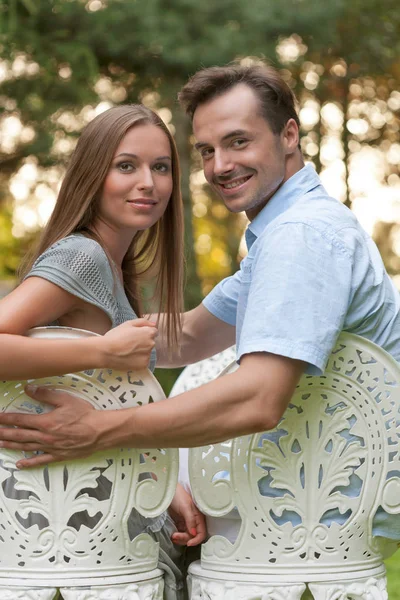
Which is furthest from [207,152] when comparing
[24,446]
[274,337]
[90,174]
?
[24,446]

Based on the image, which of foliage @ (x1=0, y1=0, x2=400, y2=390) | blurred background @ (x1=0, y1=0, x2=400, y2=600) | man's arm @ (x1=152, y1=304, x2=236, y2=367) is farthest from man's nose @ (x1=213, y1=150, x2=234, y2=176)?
foliage @ (x1=0, y1=0, x2=400, y2=390)

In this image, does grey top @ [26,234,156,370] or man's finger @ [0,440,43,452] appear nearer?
man's finger @ [0,440,43,452]

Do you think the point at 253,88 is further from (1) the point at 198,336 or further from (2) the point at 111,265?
(1) the point at 198,336

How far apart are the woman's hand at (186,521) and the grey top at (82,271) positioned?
0.51 metres

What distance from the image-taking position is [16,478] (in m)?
1.93

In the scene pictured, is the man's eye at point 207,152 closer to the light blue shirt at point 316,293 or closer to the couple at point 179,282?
the couple at point 179,282

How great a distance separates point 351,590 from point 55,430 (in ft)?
2.53

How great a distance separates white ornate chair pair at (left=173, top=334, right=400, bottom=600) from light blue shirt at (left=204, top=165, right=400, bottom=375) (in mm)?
104

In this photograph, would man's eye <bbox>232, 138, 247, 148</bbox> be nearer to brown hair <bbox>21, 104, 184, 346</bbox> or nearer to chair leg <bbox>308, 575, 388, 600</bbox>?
brown hair <bbox>21, 104, 184, 346</bbox>

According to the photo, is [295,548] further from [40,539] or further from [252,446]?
[40,539]

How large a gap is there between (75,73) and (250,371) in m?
5.96

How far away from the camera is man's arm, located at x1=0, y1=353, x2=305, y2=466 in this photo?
72.9 inches

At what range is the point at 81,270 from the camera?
2168 millimetres

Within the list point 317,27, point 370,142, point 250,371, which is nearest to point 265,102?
point 250,371
